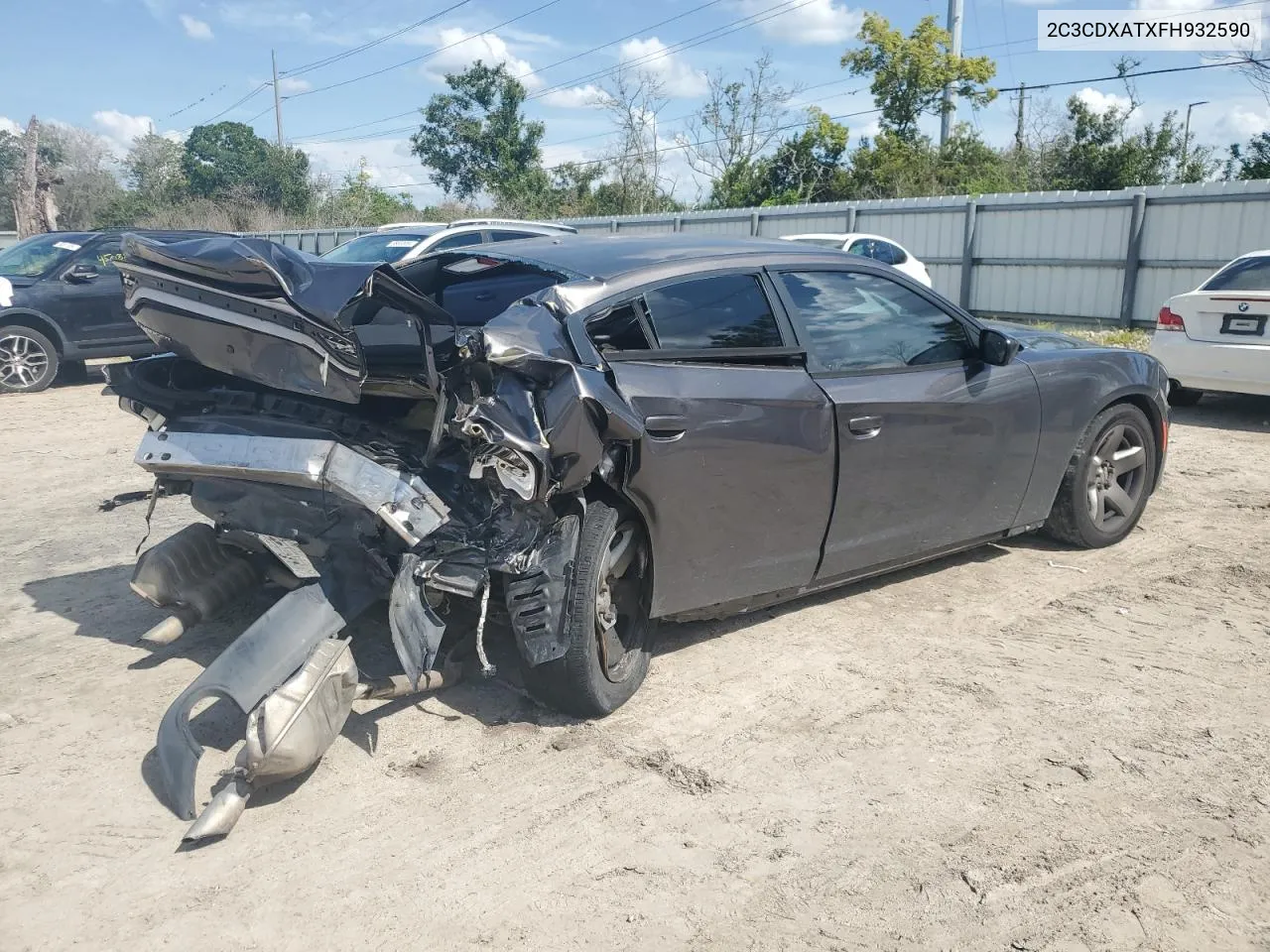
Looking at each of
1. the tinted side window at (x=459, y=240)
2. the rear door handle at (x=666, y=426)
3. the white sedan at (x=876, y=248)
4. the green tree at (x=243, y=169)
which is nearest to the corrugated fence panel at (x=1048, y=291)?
the white sedan at (x=876, y=248)

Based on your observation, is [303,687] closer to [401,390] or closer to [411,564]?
[411,564]

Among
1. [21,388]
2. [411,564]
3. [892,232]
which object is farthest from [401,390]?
[892,232]

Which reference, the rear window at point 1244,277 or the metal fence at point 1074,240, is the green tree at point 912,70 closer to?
the metal fence at point 1074,240

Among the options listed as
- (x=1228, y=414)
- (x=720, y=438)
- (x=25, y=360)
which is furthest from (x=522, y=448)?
(x=25, y=360)

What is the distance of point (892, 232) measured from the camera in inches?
814

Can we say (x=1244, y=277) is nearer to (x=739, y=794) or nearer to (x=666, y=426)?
(x=666, y=426)

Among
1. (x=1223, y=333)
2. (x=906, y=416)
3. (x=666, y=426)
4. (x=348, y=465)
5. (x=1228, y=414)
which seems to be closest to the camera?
(x=348, y=465)

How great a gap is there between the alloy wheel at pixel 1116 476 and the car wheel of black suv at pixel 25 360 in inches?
453

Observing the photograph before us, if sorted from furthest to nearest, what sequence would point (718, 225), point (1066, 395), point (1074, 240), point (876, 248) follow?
point (718, 225)
point (1074, 240)
point (876, 248)
point (1066, 395)

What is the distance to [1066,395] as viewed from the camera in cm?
533

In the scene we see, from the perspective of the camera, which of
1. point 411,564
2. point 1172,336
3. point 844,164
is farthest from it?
point 844,164

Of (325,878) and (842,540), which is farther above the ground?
(842,540)

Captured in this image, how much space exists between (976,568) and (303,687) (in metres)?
3.57

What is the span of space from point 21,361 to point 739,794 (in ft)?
38.5
